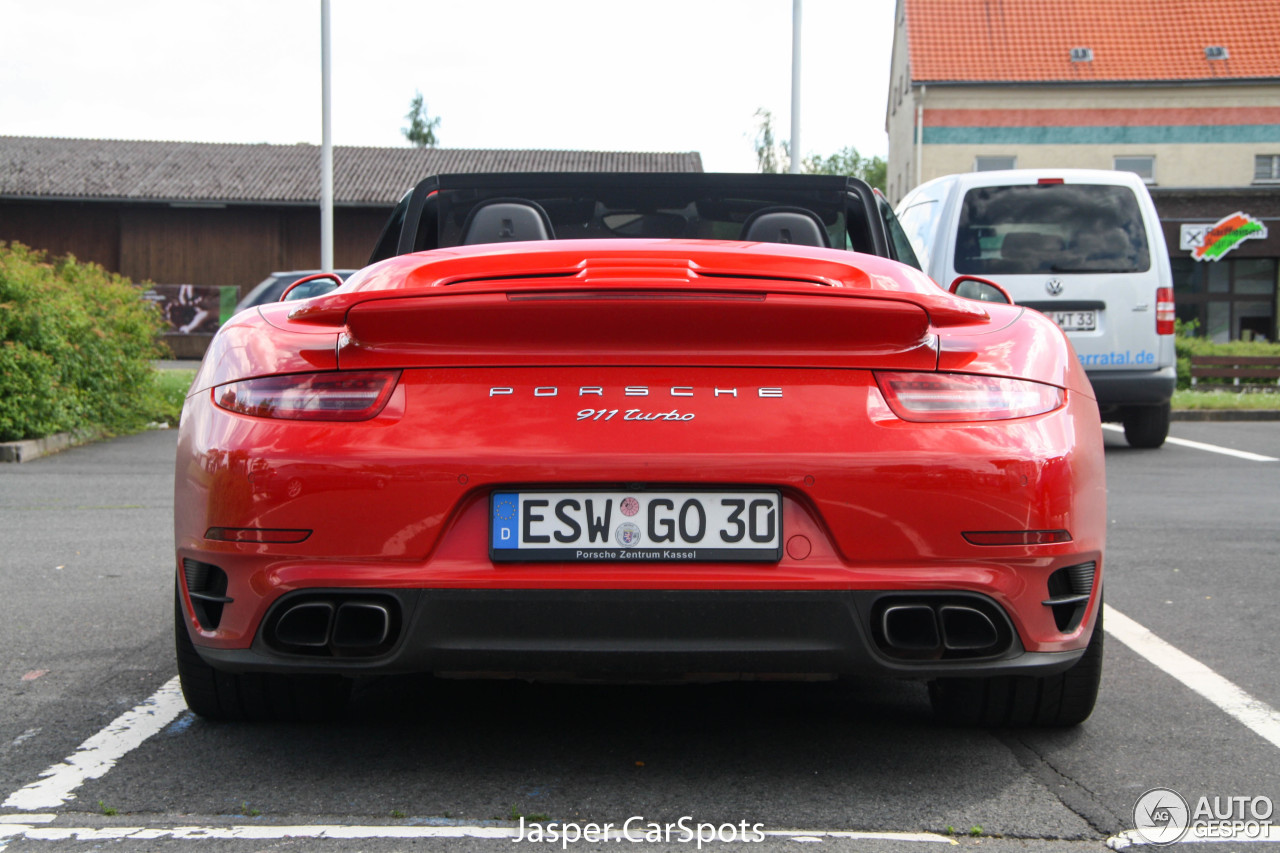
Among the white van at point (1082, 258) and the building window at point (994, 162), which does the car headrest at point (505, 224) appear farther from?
the building window at point (994, 162)

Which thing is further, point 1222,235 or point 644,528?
point 1222,235

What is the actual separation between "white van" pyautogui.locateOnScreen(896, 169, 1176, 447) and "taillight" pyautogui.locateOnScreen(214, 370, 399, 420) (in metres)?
8.21

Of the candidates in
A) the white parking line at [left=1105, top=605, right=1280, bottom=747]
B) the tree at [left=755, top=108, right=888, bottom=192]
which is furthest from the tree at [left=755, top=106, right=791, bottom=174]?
the white parking line at [left=1105, top=605, right=1280, bottom=747]

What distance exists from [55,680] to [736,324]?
2356 millimetres

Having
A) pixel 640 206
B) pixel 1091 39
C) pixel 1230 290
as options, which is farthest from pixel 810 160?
pixel 640 206

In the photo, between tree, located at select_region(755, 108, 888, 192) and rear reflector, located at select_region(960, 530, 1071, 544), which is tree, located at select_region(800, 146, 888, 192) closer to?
tree, located at select_region(755, 108, 888, 192)

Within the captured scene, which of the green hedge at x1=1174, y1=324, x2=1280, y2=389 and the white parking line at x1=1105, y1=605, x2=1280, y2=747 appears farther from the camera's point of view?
the green hedge at x1=1174, y1=324, x2=1280, y2=389

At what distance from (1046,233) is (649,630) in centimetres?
868

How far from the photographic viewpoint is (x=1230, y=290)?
34719 mm

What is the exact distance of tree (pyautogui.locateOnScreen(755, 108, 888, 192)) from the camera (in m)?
72.3

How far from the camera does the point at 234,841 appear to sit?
2559 millimetres

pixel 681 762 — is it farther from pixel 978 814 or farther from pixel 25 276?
pixel 25 276

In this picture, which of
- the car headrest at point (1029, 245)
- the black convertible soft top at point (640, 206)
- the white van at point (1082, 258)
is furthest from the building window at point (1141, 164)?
the black convertible soft top at point (640, 206)

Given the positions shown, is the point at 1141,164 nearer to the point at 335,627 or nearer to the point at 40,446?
the point at 40,446
